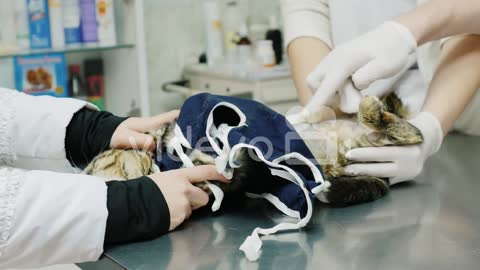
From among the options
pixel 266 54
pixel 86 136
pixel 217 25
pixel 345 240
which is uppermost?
pixel 217 25

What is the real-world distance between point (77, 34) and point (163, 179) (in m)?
1.37

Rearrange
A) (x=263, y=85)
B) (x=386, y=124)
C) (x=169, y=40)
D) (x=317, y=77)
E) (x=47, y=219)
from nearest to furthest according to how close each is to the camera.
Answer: (x=47, y=219) → (x=386, y=124) → (x=317, y=77) → (x=263, y=85) → (x=169, y=40)

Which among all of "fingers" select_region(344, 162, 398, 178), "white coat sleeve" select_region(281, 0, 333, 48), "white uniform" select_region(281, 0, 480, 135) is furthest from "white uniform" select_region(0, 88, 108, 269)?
"white coat sleeve" select_region(281, 0, 333, 48)

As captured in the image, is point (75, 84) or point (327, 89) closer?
point (327, 89)

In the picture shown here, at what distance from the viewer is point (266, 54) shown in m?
2.02

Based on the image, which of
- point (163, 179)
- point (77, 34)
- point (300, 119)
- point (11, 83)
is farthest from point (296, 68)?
point (11, 83)

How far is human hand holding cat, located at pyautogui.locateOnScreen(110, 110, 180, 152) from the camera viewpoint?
898 millimetres

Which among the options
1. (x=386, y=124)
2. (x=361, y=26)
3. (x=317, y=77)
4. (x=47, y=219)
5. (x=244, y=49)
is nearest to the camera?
(x=47, y=219)

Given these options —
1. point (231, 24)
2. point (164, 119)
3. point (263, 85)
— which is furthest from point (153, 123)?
point (231, 24)

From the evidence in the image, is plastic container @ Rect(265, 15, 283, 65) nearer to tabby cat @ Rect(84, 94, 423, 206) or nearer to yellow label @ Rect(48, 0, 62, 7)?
yellow label @ Rect(48, 0, 62, 7)

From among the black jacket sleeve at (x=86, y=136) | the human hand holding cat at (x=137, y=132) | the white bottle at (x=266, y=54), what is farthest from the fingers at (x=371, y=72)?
the white bottle at (x=266, y=54)

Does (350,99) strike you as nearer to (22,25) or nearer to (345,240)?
(345,240)

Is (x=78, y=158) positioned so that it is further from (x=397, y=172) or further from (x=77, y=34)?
(x=77, y=34)

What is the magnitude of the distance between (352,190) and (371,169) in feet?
0.19
